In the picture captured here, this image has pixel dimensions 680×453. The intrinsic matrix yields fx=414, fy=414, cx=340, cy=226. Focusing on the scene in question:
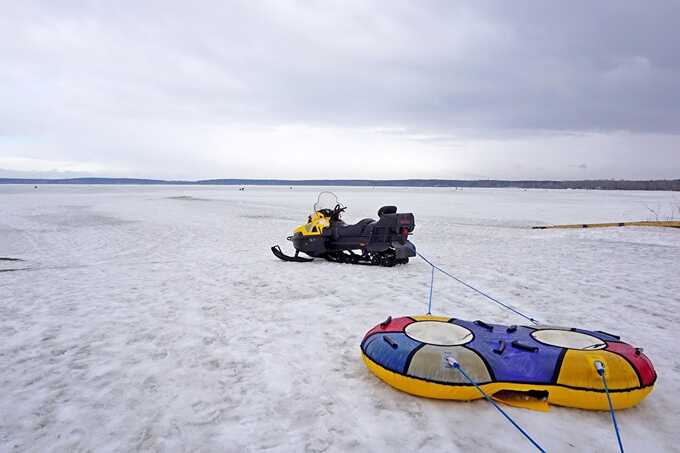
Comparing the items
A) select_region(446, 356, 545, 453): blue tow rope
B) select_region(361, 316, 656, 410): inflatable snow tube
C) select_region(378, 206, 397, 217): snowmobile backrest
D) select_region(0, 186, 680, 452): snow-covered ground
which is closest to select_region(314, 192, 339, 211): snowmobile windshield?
select_region(378, 206, 397, 217): snowmobile backrest

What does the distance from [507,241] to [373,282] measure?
7.41m

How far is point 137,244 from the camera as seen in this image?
12.3 meters

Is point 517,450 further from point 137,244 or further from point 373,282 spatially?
point 137,244

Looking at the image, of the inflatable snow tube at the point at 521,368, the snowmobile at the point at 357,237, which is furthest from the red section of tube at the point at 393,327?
the snowmobile at the point at 357,237

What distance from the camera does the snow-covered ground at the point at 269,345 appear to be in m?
3.01

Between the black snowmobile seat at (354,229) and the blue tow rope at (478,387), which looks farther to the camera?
the black snowmobile seat at (354,229)

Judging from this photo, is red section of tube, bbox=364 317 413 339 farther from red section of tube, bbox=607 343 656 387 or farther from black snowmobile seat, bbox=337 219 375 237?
black snowmobile seat, bbox=337 219 375 237

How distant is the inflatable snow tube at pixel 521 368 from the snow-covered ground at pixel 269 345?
0.44 feet

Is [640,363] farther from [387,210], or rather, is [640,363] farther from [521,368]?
[387,210]

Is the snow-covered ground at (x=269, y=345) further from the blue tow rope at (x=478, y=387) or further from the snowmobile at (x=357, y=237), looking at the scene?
the snowmobile at (x=357, y=237)

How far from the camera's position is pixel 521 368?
338 cm

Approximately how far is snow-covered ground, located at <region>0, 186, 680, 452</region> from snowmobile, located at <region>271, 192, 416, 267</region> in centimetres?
40

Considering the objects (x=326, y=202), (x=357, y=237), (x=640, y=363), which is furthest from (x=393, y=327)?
(x=326, y=202)

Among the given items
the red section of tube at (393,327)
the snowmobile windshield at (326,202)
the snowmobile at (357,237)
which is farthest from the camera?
the snowmobile windshield at (326,202)
